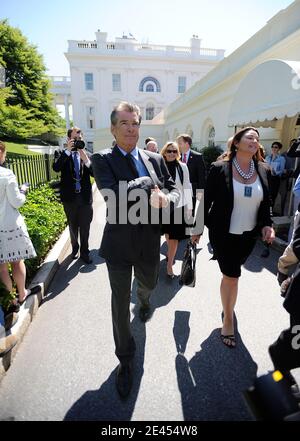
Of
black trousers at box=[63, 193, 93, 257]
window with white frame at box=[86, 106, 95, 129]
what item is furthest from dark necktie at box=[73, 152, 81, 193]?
window with white frame at box=[86, 106, 95, 129]

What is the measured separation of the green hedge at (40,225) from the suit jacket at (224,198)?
9.15 feet

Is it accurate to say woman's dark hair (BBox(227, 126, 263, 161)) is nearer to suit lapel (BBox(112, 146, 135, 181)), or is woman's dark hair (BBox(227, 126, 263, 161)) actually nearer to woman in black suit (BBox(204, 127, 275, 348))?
woman in black suit (BBox(204, 127, 275, 348))

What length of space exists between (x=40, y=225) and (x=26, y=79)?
24457 millimetres

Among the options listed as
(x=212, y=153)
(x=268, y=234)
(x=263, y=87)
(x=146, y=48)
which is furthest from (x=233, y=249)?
(x=146, y=48)

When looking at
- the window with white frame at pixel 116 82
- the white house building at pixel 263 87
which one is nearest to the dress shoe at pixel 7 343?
the white house building at pixel 263 87

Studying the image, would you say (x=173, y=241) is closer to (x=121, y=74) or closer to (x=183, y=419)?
(x=183, y=419)

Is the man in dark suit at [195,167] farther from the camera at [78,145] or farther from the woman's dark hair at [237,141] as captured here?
the woman's dark hair at [237,141]

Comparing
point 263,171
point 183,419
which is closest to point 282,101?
point 263,171

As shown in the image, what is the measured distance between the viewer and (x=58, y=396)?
2.17 metres

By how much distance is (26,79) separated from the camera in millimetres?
23781

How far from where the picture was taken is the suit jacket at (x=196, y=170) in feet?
16.8

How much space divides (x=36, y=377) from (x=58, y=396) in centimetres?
31

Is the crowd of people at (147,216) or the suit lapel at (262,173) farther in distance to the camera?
the suit lapel at (262,173)

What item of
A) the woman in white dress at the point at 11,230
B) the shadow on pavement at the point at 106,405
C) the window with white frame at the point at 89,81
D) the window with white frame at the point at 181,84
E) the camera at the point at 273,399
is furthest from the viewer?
the window with white frame at the point at 181,84
